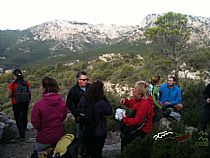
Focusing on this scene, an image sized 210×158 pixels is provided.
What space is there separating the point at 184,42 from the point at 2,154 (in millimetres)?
20105

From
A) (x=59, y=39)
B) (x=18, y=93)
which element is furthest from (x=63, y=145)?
(x=59, y=39)

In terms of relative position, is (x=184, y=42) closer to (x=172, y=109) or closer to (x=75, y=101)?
(x=172, y=109)

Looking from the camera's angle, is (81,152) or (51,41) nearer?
(81,152)

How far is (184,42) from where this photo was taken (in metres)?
24.7

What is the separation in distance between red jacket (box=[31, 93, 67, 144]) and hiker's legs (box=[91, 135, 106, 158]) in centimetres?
50

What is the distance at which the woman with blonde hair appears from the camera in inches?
183

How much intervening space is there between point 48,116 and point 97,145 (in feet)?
2.78

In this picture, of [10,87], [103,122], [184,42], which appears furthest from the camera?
[184,42]

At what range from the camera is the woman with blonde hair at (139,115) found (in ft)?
15.3

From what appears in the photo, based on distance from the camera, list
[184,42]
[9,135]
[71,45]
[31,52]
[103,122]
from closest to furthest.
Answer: [103,122]
[9,135]
[184,42]
[31,52]
[71,45]

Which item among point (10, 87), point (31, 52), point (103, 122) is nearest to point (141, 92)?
point (103, 122)

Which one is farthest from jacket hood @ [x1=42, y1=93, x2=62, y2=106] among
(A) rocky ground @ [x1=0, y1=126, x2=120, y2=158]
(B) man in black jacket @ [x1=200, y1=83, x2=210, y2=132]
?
(B) man in black jacket @ [x1=200, y1=83, x2=210, y2=132]

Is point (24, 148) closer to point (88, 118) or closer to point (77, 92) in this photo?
point (77, 92)

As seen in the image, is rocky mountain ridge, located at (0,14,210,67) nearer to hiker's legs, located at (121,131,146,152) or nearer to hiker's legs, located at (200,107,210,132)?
hiker's legs, located at (200,107,210,132)
